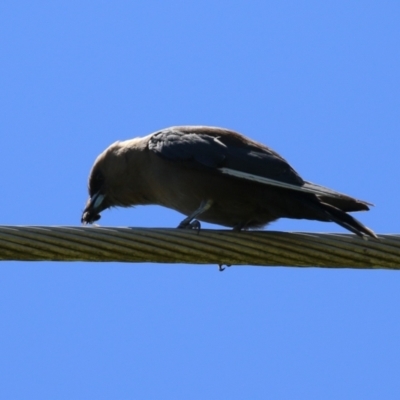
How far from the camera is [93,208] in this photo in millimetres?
8438

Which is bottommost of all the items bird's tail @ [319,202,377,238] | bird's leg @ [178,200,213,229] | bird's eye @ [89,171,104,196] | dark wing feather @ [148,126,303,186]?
bird's tail @ [319,202,377,238]

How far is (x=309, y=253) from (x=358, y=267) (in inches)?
11.1

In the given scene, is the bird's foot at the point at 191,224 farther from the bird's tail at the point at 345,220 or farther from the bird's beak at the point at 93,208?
the bird's beak at the point at 93,208

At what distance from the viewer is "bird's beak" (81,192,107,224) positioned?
8.43 meters

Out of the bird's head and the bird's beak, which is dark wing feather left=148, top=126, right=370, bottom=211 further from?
the bird's beak

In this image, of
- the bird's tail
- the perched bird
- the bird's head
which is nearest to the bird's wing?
the perched bird

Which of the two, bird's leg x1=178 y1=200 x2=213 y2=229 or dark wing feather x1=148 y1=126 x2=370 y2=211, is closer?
dark wing feather x1=148 y1=126 x2=370 y2=211

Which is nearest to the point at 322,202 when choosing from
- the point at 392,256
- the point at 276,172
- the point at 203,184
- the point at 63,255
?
the point at 276,172

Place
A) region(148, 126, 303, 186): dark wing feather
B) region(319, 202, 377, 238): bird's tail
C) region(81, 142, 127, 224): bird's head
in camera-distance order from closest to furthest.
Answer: region(319, 202, 377, 238): bird's tail < region(148, 126, 303, 186): dark wing feather < region(81, 142, 127, 224): bird's head

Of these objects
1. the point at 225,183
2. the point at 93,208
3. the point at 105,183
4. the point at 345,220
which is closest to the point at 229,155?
the point at 225,183

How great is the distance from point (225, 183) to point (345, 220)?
3.56 ft

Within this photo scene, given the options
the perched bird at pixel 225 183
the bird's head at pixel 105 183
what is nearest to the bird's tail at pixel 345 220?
the perched bird at pixel 225 183

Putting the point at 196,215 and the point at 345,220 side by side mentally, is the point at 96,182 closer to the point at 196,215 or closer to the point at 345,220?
the point at 196,215

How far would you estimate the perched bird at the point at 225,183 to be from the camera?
20.8 feet
